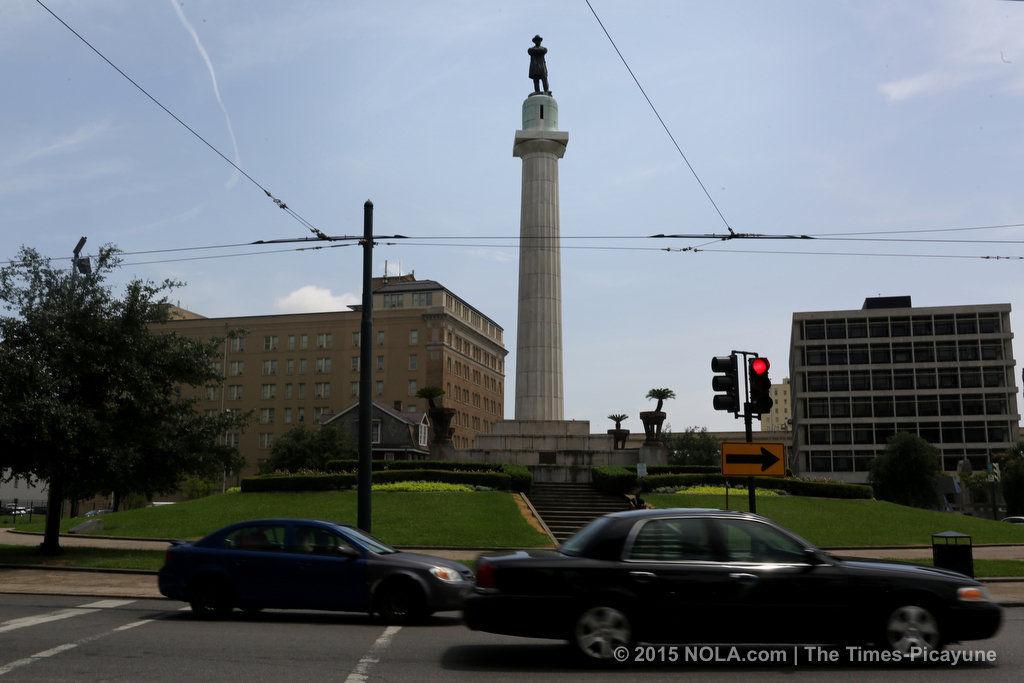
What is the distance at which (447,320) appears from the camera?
104938mm

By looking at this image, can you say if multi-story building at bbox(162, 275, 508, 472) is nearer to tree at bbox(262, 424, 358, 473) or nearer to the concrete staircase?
tree at bbox(262, 424, 358, 473)

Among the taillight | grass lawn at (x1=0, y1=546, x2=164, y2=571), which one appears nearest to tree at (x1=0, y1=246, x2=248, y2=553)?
grass lawn at (x1=0, y1=546, x2=164, y2=571)

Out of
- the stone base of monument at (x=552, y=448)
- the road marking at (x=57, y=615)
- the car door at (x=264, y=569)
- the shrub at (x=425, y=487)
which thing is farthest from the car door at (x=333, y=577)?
the stone base of monument at (x=552, y=448)

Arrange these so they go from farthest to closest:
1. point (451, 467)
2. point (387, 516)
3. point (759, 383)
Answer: point (451, 467) → point (387, 516) → point (759, 383)

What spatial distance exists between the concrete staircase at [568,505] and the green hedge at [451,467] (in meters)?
0.70

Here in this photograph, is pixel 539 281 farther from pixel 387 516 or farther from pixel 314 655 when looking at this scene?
pixel 314 655

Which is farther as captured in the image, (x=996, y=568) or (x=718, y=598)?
(x=996, y=568)

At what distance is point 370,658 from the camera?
31.4 ft

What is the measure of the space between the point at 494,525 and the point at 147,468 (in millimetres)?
10004

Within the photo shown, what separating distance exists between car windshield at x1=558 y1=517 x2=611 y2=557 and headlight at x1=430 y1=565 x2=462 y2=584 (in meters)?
3.32

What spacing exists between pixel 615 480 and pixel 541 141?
1715 cm

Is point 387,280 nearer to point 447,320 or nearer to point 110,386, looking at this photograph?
point 447,320

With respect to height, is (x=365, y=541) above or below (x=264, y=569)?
above

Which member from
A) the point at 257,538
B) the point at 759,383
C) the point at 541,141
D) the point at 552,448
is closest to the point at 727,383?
the point at 759,383
